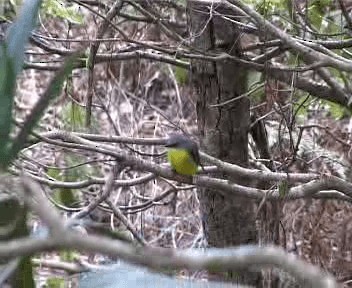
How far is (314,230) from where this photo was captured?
8.27 ft

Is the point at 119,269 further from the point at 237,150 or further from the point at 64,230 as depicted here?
the point at 237,150

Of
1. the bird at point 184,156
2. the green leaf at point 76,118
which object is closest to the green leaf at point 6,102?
the bird at point 184,156

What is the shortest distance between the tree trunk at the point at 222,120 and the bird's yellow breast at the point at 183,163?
A: 0.93 feet

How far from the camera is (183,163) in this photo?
1.28 metres

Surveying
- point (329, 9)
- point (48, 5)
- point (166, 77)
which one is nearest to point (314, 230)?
point (329, 9)

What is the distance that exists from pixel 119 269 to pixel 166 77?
11.4 feet

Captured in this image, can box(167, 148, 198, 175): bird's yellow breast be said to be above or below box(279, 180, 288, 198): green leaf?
above

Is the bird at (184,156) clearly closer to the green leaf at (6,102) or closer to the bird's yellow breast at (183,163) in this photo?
the bird's yellow breast at (183,163)

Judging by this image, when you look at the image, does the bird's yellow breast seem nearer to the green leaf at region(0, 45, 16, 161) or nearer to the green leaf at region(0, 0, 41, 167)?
the green leaf at region(0, 0, 41, 167)

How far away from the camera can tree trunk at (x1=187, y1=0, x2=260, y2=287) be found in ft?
5.24

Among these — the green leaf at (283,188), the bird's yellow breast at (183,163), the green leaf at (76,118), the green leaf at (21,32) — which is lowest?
the green leaf at (283,188)

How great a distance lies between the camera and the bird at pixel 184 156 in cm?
128

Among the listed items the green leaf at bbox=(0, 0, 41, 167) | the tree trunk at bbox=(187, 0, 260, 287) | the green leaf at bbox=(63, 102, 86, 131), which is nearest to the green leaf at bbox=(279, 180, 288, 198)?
the tree trunk at bbox=(187, 0, 260, 287)

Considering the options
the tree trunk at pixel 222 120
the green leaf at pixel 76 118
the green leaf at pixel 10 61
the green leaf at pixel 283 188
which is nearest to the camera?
the green leaf at pixel 10 61
